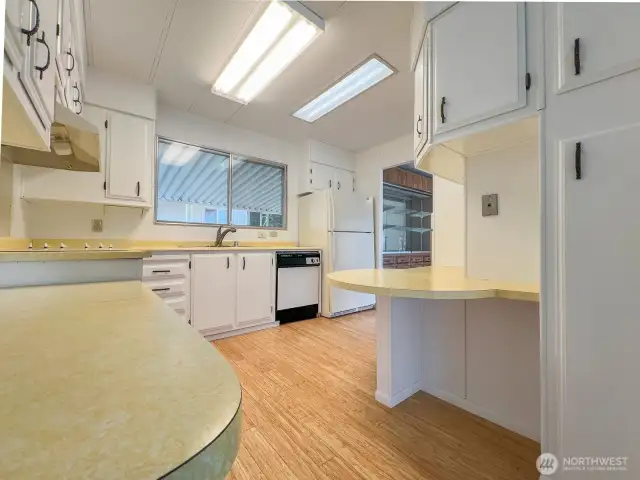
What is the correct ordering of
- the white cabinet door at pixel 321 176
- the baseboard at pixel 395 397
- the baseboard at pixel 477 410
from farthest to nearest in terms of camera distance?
the white cabinet door at pixel 321 176 < the baseboard at pixel 395 397 < the baseboard at pixel 477 410

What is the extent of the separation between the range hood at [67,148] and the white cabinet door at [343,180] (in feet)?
9.97

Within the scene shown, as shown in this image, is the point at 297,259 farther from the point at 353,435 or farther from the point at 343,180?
the point at 353,435

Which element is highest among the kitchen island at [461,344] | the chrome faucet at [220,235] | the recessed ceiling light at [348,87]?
the recessed ceiling light at [348,87]

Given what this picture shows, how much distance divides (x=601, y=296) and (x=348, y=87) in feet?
8.42

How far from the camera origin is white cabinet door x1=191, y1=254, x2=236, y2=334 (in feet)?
9.07

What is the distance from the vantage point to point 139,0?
1767 mm

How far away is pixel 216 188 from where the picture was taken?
3516 mm

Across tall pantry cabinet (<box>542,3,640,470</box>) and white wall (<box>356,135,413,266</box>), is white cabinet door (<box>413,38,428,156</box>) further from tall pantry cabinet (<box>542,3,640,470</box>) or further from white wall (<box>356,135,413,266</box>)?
white wall (<box>356,135,413,266</box>)

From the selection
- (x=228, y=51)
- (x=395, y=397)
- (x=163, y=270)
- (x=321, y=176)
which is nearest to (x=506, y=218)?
(x=395, y=397)

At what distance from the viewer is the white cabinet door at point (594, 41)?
0.84m

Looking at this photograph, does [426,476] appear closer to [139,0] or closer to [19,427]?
[19,427]

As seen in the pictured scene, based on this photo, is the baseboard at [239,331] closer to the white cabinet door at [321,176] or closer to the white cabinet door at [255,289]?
the white cabinet door at [255,289]

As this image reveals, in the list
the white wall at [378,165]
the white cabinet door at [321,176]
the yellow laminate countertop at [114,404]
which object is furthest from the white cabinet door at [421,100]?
the white cabinet door at [321,176]

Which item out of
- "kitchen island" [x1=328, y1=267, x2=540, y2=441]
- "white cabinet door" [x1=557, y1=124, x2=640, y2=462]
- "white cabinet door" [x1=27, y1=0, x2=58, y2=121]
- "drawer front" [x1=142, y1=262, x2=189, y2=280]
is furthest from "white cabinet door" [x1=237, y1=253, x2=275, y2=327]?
"white cabinet door" [x1=557, y1=124, x2=640, y2=462]
